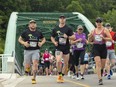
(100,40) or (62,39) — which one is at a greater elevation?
(62,39)

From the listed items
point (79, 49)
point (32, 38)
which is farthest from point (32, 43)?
point (79, 49)

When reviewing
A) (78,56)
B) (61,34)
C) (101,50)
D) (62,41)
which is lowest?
(101,50)

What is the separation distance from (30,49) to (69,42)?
1.45 metres

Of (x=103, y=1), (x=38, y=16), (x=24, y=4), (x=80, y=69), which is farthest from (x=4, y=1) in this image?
(x=80, y=69)

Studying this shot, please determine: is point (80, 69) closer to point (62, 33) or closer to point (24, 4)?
point (62, 33)


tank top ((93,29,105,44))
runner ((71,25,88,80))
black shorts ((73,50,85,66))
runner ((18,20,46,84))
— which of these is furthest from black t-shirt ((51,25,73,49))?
black shorts ((73,50,85,66))

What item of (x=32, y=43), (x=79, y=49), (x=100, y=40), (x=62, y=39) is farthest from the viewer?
(x=79, y=49)

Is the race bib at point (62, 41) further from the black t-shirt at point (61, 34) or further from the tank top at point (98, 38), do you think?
the tank top at point (98, 38)

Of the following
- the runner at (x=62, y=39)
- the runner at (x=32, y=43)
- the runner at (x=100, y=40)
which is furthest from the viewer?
the runner at (x=62, y=39)

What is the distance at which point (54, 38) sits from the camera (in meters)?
15.2

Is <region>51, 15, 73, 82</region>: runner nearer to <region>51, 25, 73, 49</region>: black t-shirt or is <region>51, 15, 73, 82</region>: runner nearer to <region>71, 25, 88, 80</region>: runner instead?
<region>51, 25, 73, 49</region>: black t-shirt

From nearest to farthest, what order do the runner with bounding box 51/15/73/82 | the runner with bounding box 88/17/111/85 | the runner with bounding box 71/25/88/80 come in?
the runner with bounding box 88/17/111/85, the runner with bounding box 51/15/73/82, the runner with bounding box 71/25/88/80

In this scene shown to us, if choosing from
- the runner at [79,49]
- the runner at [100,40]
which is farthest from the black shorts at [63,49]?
the runner at [79,49]

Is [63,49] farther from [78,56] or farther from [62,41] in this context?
[78,56]
